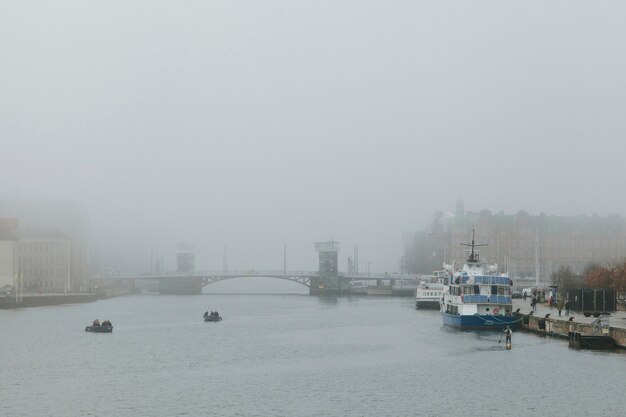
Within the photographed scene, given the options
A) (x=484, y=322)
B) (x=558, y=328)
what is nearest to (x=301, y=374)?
(x=558, y=328)

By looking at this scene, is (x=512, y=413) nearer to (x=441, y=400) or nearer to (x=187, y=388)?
(x=441, y=400)

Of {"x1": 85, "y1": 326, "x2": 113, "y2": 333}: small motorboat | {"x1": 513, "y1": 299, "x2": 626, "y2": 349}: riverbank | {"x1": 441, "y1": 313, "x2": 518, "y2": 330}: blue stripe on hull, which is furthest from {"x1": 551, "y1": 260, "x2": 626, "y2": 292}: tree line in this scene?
{"x1": 85, "y1": 326, "x2": 113, "y2": 333}: small motorboat

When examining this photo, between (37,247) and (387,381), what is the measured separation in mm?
148470

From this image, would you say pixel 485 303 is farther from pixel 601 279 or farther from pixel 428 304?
pixel 428 304

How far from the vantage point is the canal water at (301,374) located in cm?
4900

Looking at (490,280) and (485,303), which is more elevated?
(490,280)

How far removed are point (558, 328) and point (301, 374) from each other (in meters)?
31.5

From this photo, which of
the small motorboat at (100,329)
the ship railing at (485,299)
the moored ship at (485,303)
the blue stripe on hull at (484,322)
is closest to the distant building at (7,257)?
the small motorboat at (100,329)

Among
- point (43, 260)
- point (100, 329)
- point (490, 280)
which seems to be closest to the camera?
point (490, 280)

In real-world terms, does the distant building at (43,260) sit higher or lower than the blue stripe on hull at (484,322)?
higher

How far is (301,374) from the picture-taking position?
203 ft

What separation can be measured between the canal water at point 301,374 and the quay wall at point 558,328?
6.55 ft

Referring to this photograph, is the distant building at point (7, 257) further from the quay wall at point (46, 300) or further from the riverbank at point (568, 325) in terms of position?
the riverbank at point (568, 325)

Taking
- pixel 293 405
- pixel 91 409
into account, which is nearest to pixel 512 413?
pixel 293 405
